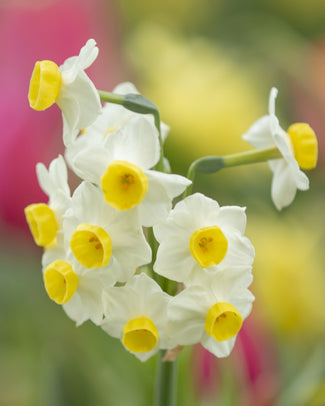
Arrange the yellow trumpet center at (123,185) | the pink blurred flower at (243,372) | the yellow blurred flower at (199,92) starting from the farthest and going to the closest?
the yellow blurred flower at (199,92) → the pink blurred flower at (243,372) → the yellow trumpet center at (123,185)

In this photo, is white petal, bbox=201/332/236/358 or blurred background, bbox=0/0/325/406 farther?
blurred background, bbox=0/0/325/406

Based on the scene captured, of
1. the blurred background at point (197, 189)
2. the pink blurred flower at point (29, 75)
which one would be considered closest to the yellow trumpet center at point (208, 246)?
the blurred background at point (197, 189)

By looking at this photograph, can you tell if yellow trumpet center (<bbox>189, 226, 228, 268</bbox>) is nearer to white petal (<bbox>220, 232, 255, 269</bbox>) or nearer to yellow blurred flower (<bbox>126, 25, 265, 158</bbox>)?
white petal (<bbox>220, 232, 255, 269</bbox>)

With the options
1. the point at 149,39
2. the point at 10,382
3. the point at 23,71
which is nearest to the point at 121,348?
the point at 10,382

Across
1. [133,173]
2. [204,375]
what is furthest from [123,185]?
[204,375]

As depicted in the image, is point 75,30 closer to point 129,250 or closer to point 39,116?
point 39,116

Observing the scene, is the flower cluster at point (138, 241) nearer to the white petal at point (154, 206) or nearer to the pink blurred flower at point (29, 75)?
the white petal at point (154, 206)

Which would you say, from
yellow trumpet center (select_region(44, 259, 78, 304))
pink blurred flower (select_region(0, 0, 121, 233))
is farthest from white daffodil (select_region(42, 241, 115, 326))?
pink blurred flower (select_region(0, 0, 121, 233))
